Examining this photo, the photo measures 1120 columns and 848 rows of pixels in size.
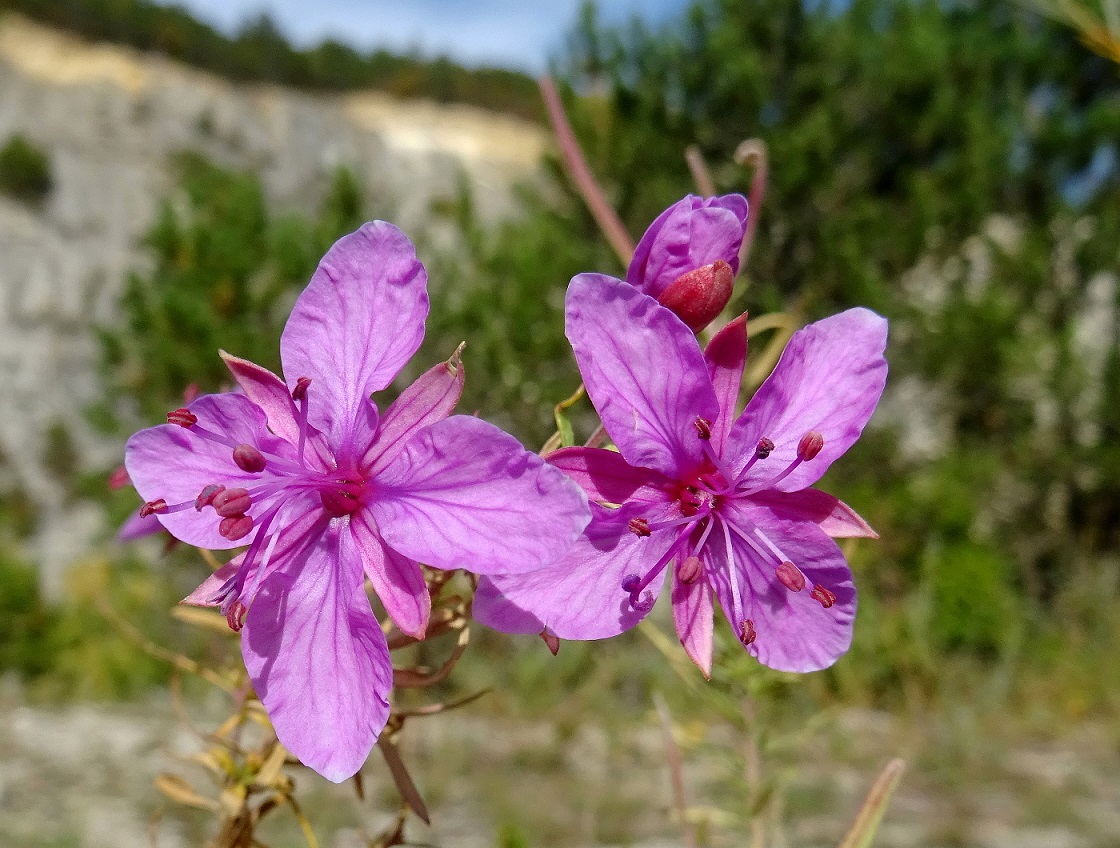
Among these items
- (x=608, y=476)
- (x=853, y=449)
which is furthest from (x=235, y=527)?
(x=853, y=449)

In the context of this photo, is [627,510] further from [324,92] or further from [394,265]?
[324,92]

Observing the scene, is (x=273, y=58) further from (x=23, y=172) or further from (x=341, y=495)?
(x=341, y=495)

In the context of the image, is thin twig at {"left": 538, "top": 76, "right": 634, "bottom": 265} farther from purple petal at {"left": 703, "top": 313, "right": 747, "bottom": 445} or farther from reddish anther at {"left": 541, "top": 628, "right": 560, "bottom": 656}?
reddish anther at {"left": 541, "top": 628, "right": 560, "bottom": 656}

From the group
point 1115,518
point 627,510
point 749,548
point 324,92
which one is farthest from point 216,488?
point 324,92

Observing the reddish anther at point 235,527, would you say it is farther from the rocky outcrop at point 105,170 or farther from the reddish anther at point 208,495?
the rocky outcrop at point 105,170

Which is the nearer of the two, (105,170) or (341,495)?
(341,495)

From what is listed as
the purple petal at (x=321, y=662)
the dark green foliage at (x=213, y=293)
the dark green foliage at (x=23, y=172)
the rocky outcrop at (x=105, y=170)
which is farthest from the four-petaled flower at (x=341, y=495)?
the dark green foliage at (x=23, y=172)
